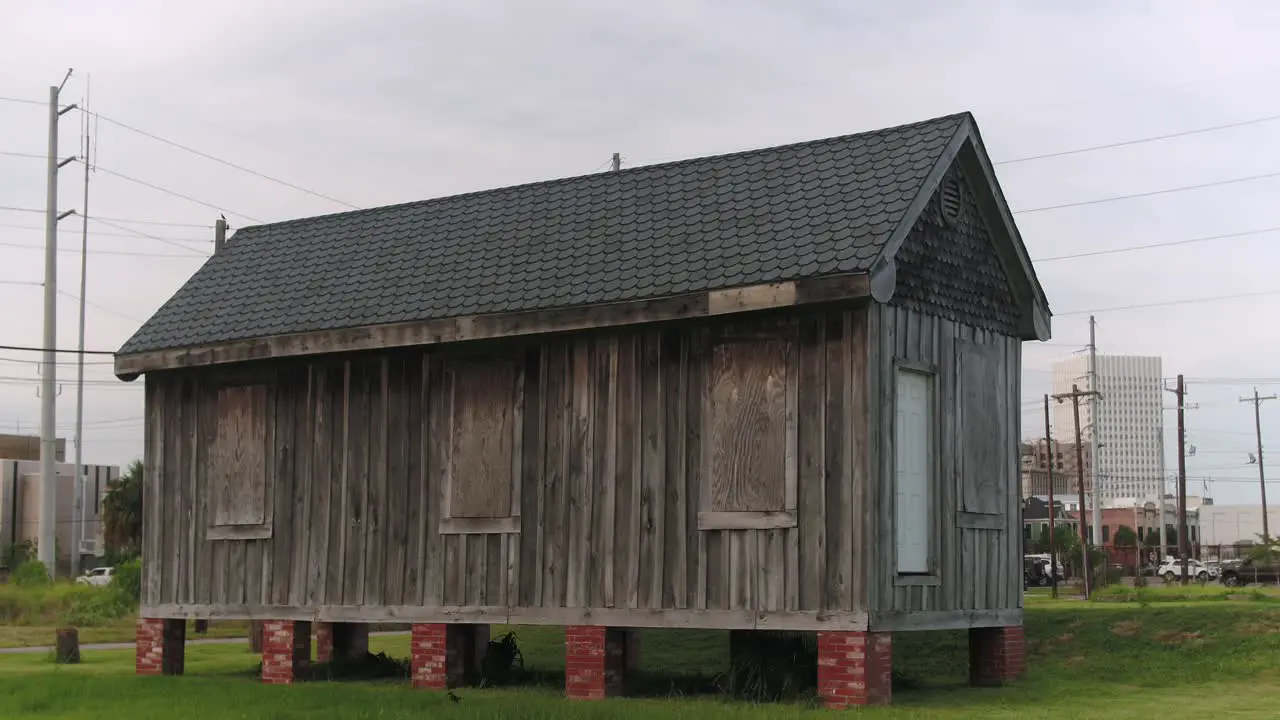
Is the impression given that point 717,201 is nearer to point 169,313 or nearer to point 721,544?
point 721,544

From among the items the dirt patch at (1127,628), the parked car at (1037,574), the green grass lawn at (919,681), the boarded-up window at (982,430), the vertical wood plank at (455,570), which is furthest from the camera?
the parked car at (1037,574)

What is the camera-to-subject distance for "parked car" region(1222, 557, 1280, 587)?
202 feet

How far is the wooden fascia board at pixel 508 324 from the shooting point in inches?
686

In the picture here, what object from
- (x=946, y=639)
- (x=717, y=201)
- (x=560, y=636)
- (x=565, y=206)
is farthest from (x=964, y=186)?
(x=560, y=636)

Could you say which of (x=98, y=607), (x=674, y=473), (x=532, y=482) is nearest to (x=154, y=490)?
(x=532, y=482)

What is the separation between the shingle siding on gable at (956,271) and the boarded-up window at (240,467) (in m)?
9.86

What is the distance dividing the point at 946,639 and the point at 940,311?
22.5 feet

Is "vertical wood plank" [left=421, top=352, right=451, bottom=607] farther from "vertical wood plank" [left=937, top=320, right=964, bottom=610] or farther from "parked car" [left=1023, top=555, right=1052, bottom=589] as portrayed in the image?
"parked car" [left=1023, top=555, right=1052, bottom=589]

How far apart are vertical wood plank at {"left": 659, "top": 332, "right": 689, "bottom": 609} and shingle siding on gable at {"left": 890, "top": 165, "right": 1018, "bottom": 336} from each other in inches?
109

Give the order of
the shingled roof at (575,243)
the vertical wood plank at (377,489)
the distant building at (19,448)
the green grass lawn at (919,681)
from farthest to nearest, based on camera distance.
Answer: the distant building at (19,448), the vertical wood plank at (377,489), the shingled roof at (575,243), the green grass lawn at (919,681)

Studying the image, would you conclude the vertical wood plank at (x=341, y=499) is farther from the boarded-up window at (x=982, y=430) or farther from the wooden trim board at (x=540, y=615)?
the boarded-up window at (x=982, y=430)

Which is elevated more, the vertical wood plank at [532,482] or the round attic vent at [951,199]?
the round attic vent at [951,199]

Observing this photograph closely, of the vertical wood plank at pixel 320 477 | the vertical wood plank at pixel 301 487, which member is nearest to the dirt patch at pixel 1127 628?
the vertical wood plank at pixel 320 477

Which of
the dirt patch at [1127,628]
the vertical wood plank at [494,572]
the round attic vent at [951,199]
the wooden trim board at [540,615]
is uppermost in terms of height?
the round attic vent at [951,199]
